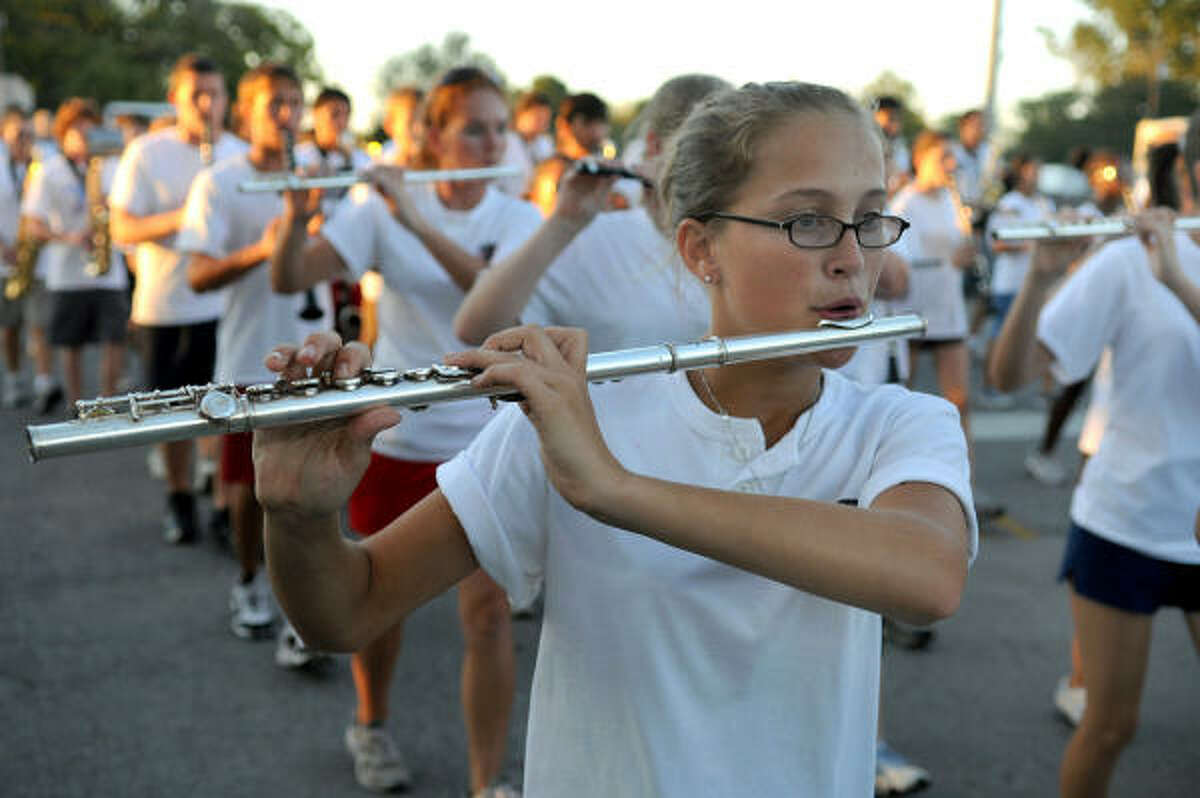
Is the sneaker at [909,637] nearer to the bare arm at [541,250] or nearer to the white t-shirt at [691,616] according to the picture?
the bare arm at [541,250]

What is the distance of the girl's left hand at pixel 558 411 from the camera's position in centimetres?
126

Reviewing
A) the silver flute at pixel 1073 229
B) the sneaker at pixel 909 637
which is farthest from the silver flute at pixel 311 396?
the sneaker at pixel 909 637

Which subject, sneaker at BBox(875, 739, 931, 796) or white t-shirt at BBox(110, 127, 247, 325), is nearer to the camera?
sneaker at BBox(875, 739, 931, 796)

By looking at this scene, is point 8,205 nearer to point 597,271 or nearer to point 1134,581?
point 597,271

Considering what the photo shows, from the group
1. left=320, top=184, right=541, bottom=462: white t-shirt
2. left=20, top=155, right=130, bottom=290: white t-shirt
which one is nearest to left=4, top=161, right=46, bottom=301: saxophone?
left=20, top=155, right=130, bottom=290: white t-shirt

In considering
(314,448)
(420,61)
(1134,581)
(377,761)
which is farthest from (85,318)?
(420,61)

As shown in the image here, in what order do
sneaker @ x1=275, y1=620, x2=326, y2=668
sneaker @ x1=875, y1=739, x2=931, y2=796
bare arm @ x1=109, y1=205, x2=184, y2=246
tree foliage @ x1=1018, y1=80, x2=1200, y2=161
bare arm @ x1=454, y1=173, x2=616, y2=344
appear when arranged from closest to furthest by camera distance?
bare arm @ x1=454, y1=173, x2=616, y2=344 < sneaker @ x1=875, y1=739, x2=931, y2=796 < sneaker @ x1=275, y1=620, x2=326, y2=668 < bare arm @ x1=109, y1=205, x2=184, y2=246 < tree foliage @ x1=1018, y1=80, x2=1200, y2=161

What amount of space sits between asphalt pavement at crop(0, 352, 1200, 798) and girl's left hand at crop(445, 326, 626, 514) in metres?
2.21

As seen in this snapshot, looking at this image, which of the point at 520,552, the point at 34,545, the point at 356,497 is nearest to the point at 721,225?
the point at 520,552

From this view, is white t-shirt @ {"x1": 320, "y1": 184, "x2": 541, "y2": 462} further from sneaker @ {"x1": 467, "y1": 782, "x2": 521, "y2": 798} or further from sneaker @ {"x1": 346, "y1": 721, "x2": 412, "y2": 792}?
sneaker @ {"x1": 467, "y1": 782, "x2": 521, "y2": 798}

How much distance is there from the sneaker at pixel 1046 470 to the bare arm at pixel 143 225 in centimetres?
481

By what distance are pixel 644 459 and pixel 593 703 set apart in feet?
1.07

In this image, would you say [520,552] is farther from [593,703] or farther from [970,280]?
[970,280]

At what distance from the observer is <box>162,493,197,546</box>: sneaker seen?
5422mm
